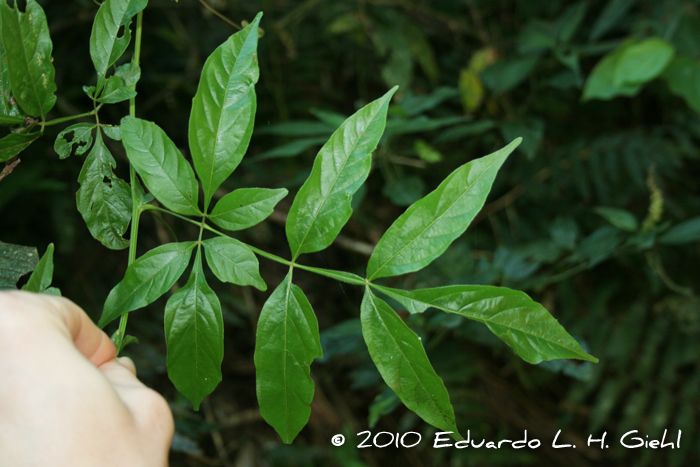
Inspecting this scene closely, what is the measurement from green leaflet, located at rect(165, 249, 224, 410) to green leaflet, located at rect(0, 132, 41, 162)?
0.22 meters

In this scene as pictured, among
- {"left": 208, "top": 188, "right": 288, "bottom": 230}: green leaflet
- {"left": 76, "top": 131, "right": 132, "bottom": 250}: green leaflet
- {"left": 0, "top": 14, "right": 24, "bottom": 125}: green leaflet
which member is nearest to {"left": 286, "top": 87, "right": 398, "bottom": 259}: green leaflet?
{"left": 208, "top": 188, "right": 288, "bottom": 230}: green leaflet

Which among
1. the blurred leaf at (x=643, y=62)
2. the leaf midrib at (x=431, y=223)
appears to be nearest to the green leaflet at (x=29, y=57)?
the leaf midrib at (x=431, y=223)

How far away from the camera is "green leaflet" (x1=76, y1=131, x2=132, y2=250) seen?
20.0 inches

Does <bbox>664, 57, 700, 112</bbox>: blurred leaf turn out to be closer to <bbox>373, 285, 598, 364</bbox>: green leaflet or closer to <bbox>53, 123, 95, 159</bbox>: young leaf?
<bbox>373, 285, 598, 364</bbox>: green leaflet

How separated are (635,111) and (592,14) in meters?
0.39

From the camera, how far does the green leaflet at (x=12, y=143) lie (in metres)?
0.46

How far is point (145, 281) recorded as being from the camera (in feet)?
1.50

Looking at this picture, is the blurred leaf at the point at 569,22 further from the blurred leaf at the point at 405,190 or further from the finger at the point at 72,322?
the finger at the point at 72,322

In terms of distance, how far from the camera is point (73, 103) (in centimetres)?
129

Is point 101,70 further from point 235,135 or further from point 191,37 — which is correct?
point 191,37

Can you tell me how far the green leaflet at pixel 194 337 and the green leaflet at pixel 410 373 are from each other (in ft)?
0.51

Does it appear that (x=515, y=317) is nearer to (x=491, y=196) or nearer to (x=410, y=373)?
(x=410, y=373)

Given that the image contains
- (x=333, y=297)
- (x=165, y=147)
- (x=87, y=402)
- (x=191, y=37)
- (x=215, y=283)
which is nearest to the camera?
(x=87, y=402)

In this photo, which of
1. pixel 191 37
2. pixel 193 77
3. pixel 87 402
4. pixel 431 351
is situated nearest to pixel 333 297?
pixel 431 351
